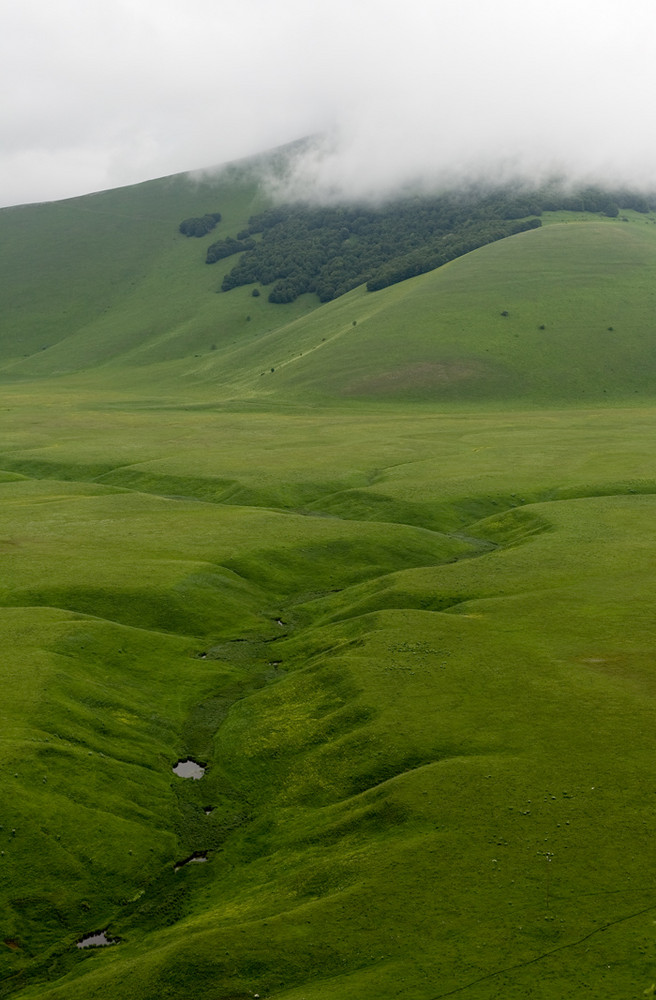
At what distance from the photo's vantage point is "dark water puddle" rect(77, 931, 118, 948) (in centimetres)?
3862

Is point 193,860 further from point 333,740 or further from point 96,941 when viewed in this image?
point 333,740

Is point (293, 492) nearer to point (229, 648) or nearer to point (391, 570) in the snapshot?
point (391, 570)

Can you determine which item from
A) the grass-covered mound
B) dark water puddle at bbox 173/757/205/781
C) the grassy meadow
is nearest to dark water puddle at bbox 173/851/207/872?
the grassy meadow

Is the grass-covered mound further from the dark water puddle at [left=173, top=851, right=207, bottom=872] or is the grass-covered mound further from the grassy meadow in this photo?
the dark water puddle at [left=173, top=851, right=207, bottom=872]

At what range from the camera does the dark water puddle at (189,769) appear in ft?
170

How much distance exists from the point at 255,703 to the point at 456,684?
41.4ft

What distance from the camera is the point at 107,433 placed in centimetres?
15938

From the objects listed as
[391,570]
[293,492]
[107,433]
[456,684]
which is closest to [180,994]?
[456,684]

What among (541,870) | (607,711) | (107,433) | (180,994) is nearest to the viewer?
(180,994)

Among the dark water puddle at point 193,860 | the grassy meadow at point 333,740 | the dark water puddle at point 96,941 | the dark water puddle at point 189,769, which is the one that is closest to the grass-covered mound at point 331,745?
the grassy meadow at point 333,740

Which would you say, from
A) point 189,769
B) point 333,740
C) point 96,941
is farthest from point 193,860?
point 333,740

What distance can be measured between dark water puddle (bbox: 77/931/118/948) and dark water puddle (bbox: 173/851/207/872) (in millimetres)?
5008

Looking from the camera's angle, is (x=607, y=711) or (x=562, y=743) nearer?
(x=562, y=743)

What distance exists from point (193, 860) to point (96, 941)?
21.0 ft
